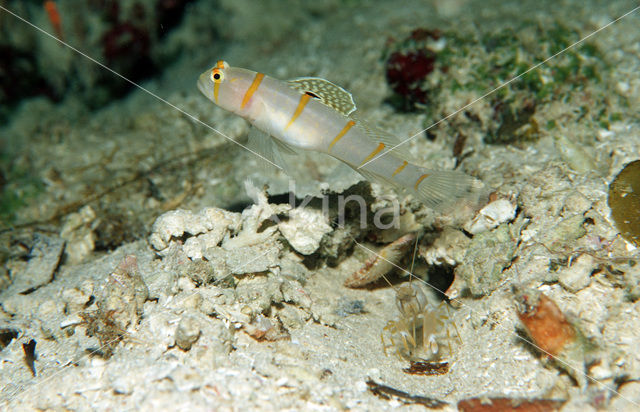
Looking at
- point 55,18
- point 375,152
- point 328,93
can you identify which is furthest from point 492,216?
point 55,18

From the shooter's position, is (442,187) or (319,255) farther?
(319,255)

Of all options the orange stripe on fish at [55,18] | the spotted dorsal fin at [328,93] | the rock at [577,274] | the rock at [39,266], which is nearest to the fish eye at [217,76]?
the spotted dorsal fin at [328,93]

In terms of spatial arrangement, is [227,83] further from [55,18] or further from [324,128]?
[55,18]

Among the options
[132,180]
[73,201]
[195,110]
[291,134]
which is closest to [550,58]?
[291,134]

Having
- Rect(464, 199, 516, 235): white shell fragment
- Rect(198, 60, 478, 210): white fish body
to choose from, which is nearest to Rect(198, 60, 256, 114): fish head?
Rect(198, 60, 478, 210): white fish body

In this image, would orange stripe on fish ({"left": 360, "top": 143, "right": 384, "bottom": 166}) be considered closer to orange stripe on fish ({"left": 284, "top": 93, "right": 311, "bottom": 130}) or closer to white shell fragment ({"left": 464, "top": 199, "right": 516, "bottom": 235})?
orange stripe on fish ({"left": 284, "top": 93, "right": 311, "bottom": 130})

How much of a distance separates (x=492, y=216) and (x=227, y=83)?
234 centimetres

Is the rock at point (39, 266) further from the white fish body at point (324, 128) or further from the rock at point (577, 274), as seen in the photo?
the rock at point (577, 274)

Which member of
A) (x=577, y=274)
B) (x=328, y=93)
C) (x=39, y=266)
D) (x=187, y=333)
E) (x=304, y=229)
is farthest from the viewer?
Answer: (x=39, y=266)

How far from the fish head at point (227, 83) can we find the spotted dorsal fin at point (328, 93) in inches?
14.2

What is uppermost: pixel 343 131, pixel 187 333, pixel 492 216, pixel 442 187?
pixel 343 131

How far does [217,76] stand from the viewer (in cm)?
277

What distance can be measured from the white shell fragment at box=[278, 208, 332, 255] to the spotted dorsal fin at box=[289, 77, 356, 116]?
2.98ft

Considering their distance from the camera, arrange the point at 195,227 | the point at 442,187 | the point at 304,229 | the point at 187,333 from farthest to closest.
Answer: the point at 304,229 < the point at 195,227 < the point at 442,187 < the point at 187,333
